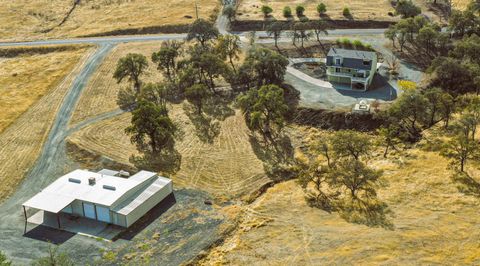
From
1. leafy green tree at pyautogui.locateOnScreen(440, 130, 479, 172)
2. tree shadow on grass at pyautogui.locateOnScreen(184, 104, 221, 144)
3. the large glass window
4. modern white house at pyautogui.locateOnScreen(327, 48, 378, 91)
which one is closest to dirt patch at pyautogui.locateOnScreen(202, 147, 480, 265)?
leafy green tree at pyautogui.locateOnScreen(440, 130, 479, 172)

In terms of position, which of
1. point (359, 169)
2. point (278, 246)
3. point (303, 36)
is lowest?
point (278, 246)

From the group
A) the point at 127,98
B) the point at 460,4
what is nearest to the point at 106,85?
the point at 127,98

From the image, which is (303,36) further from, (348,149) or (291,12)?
(348,149)

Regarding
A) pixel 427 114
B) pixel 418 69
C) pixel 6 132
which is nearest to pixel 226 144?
pixel 427 114

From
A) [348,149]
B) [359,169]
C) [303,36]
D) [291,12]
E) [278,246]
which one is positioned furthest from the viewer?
[291,12]

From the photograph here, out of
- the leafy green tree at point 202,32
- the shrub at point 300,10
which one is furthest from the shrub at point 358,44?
the leafy green tree at point 202,32

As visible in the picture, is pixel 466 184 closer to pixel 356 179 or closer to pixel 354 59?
pixel 356 179

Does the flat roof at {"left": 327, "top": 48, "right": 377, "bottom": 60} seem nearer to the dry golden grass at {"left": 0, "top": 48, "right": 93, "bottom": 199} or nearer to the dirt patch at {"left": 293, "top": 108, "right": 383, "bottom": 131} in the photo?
the dirt patch at {"left": 293, "top": 108, "right": 383, "bottom": 131}
